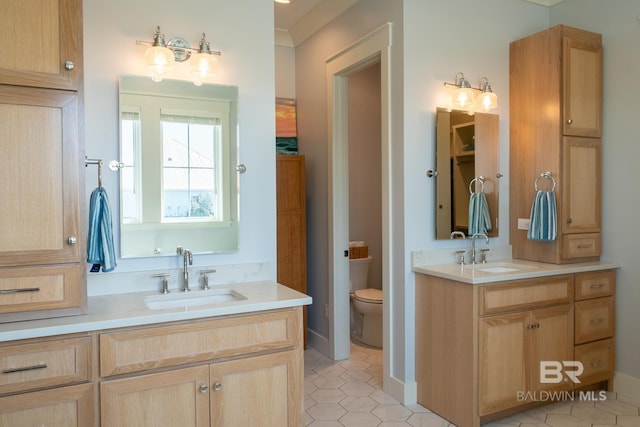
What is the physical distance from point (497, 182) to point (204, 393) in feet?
7.61

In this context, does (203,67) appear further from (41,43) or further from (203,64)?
(41,43)

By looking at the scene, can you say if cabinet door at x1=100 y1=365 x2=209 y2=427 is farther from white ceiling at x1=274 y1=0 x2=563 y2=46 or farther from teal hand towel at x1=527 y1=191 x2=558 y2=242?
white ceiling at x1=274 y1=0 x2=563 y2=46

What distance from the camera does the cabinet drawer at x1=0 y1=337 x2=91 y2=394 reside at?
63.2 inches

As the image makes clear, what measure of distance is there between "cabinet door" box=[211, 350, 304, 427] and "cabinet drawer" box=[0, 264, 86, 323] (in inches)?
24.3

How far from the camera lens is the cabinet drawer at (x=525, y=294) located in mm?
2553

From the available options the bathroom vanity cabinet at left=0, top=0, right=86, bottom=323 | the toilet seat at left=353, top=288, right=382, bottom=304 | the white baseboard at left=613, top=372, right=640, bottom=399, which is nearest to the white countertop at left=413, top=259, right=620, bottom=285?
the white baseboard at left=613, top=372, right=640, bottom=399

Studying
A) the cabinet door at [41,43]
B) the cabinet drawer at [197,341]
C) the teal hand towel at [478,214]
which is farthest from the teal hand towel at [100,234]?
the teal hand towel at [478,214]

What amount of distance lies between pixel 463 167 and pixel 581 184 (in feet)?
2.53

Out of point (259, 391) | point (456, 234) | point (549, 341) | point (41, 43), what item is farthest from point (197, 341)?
point (549, 341)

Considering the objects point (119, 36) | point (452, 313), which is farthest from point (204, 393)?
point (119, 36)

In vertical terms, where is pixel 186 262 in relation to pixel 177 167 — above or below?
below

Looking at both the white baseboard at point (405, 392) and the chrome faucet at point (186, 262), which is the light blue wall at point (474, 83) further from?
the chrome faucet at point (186, 262)

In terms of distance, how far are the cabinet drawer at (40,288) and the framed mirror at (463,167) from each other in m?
2.07

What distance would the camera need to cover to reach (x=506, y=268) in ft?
9.95
